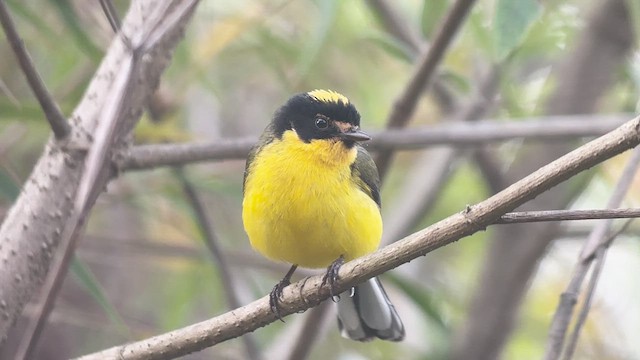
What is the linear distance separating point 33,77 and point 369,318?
47.9 inches

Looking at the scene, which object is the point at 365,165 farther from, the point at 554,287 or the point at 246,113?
the point at 246,113

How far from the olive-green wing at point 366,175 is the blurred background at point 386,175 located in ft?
1.18

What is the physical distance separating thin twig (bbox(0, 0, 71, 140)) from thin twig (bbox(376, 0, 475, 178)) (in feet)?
3.23

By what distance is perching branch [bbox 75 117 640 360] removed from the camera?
1392mm

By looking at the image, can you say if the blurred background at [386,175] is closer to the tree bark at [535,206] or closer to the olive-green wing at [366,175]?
the tree bark at [535,206]

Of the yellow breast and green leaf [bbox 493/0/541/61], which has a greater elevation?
green leaf [bbox 493/0/541/61]

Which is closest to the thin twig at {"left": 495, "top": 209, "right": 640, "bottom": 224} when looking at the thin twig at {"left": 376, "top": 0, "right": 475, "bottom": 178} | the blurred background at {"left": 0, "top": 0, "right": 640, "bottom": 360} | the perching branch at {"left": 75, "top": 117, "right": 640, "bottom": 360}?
the perching branch at {"left": 75, "top": 117, "right": 640, "bottom": 360}

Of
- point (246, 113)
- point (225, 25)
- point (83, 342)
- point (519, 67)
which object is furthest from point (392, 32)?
point (83, 342)

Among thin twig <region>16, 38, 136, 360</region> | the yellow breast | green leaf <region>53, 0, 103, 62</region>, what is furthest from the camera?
green leaf <region>53, 0, 103, 62</region>

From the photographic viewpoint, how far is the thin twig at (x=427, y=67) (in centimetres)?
249

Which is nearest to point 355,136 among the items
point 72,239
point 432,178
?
point 432,178

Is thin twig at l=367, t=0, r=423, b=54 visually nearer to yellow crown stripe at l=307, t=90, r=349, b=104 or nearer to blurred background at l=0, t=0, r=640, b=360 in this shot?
blurred background at l=0, t=0, r=640, b=360

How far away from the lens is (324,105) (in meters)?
2.68

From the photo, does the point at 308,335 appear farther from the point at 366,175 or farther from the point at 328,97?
the point at 328,97
